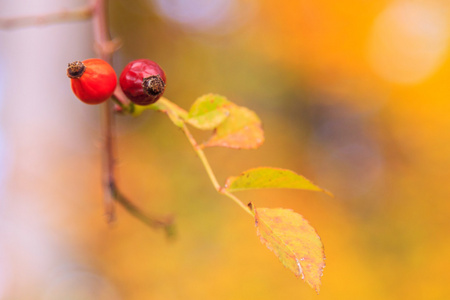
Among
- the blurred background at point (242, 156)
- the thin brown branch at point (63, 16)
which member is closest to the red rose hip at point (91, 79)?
the thin brown branch at point (63, 16)

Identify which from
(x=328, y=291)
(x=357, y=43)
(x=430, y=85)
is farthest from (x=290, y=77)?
(x=328, y=291)

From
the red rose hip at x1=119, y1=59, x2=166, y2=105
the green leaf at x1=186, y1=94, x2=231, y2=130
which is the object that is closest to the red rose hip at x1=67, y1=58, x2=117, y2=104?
the red rose hip at x1=119, y1=59, x2=166, y2=105

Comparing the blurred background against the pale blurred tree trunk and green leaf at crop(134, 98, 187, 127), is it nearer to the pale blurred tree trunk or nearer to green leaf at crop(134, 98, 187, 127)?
the pale blurred tree trunk

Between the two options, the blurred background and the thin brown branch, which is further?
the blurred background

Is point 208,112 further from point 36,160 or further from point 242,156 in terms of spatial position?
point 242,156

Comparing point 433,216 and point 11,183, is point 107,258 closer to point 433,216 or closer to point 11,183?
point 11,183

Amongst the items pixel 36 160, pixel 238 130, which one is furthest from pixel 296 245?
pixel 36 160

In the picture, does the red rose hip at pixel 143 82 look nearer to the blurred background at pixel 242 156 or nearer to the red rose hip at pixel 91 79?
the red rose hip at pixel 91 79
